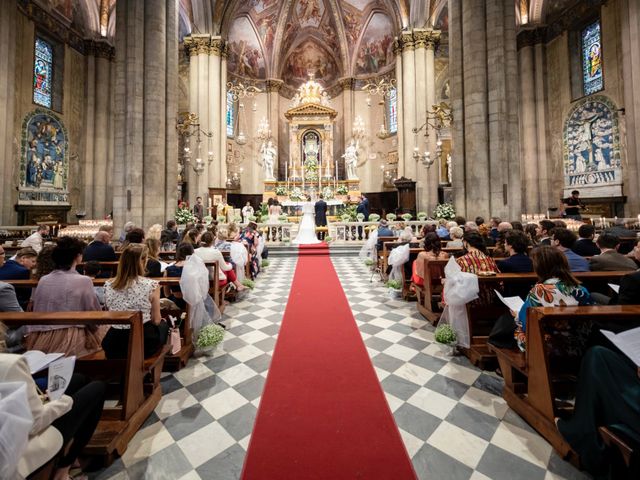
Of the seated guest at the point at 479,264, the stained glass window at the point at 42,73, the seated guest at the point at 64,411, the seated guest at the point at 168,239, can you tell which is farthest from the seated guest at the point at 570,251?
the stained glass window at the point at 42,73

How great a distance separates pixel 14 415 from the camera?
3.71 ft

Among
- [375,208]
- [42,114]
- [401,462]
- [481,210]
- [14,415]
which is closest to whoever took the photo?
[14,415]

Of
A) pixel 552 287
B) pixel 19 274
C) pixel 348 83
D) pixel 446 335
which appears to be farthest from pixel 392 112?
pixel 19 274

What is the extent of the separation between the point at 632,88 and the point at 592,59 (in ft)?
11.4

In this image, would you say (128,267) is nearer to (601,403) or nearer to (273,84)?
(601,403)

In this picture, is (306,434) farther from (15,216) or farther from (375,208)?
(375,208)

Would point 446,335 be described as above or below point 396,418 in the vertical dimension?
above

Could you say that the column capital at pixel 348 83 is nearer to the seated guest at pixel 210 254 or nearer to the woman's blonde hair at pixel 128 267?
the seated guest at pixel 210 254

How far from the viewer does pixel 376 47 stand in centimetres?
2323

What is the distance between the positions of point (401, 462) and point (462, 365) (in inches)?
69.8

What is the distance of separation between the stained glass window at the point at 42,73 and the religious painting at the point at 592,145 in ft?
80.1

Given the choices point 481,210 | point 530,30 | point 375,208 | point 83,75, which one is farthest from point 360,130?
point 83,75

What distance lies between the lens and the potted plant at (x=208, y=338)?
3846 mm

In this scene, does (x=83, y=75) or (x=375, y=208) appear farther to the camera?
(x=375, y=208)
